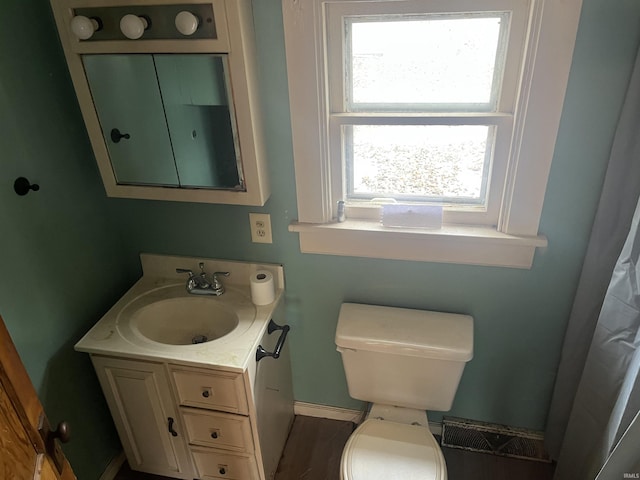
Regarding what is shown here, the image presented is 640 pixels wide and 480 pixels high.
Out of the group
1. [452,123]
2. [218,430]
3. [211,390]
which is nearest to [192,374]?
[211,390]

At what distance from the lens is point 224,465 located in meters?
1.59

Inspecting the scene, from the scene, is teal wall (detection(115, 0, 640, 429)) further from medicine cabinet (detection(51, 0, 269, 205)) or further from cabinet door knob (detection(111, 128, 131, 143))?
cabinet door knob (detection(111, 128, 131, 143))

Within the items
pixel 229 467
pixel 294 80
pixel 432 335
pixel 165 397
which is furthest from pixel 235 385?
pixel 294 80

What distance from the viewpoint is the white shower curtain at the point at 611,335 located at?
1094 millimetres

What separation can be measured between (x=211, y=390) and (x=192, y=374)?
0.08m

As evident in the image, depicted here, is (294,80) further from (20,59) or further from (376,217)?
(20,59)

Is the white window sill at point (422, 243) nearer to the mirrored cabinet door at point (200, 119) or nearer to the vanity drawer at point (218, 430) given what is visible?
the mirrored cabinet door at point (200, 119)

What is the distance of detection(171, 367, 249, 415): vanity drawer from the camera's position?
136 centimetres

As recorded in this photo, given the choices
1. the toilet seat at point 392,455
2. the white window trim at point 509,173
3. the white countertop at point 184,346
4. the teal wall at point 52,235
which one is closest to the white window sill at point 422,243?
the white window trim at point 509,173

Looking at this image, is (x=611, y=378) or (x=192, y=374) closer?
(x=611, y=378)

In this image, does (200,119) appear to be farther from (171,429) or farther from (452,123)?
(171,429)

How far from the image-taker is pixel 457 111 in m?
1.34

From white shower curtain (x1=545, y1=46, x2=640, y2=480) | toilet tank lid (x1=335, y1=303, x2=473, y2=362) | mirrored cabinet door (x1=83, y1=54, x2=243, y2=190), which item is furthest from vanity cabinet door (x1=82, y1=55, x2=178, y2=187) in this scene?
white shower curtain (x1=545, y1=46, x2=640, y2=480)

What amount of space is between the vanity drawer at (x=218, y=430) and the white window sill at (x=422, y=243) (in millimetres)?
630
